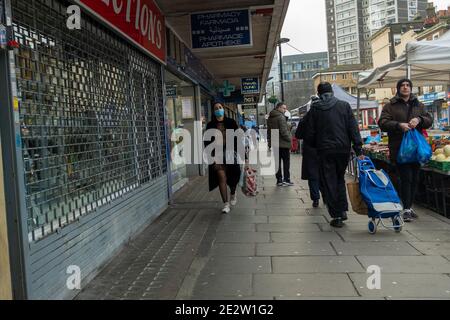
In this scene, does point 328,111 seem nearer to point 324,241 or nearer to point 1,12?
point 324,241

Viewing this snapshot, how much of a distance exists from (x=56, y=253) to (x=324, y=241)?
9.83 feet

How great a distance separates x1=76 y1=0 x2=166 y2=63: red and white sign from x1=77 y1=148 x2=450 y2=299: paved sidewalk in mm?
2507

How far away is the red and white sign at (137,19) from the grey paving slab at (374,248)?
347 cm

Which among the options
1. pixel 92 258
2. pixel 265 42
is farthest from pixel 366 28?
pixel 92 258

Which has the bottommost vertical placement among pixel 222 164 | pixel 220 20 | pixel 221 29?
pixel 222 164

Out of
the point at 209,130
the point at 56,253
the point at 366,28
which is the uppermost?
the point at 366,28

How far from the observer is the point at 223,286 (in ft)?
13.3

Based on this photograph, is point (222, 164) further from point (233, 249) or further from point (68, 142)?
point (68, 142)

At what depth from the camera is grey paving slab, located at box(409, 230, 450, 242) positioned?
5.40m

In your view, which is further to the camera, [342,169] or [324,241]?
[342,169]

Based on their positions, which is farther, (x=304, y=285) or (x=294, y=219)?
(x=294, y=219)

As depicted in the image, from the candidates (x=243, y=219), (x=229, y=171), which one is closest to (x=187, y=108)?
(x=229, y=171)

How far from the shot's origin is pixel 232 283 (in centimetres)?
413

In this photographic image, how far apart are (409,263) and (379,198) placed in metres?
1.21
